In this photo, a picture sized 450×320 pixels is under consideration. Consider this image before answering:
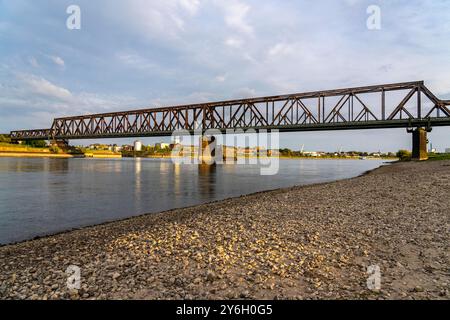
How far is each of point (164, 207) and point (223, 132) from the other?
3158 inches

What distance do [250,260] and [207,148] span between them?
346 ft

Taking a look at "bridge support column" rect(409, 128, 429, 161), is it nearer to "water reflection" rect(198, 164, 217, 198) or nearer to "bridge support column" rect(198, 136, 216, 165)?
"water reflection" rect(198, 164, 217, 198)

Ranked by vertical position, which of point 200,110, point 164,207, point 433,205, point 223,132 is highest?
point 200,110

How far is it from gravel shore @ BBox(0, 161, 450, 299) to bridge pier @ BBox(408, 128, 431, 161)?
57372mm

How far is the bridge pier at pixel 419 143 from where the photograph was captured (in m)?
59.5

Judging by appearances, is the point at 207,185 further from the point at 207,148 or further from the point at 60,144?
the point at 60,144

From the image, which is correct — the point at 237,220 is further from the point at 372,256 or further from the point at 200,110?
the point at 200,110

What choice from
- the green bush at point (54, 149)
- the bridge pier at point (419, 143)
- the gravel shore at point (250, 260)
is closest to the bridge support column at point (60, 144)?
→ the green bush at point (54, 149)

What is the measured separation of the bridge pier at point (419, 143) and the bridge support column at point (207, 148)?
227 ft

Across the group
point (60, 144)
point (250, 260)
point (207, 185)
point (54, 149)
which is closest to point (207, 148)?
point (207, 185)

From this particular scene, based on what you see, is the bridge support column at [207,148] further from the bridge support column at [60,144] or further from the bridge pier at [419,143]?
the bridge support column at [60,144]
